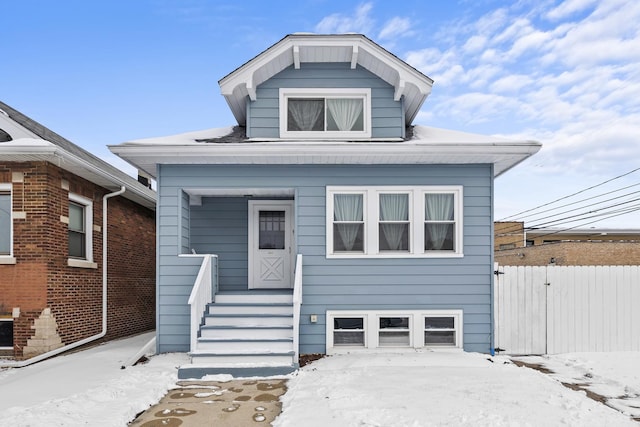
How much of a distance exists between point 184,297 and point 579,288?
24.6 ft

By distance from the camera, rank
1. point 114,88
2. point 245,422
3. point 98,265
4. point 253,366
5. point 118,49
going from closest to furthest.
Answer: point 245,422 → point 253,366 → point 98,265 → point 118,49 → point 114,88

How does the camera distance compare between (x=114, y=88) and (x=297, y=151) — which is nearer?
(x=297, y=151)

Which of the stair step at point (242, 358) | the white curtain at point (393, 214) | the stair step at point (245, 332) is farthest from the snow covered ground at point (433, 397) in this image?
the white curtain at point (393, 214)

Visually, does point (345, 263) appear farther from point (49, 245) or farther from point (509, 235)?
point (509, 235)

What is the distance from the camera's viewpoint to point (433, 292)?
296 inches

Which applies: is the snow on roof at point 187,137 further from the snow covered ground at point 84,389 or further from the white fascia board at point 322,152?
the snow covered ground at point 84,389

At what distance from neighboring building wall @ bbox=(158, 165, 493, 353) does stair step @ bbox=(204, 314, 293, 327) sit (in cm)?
52

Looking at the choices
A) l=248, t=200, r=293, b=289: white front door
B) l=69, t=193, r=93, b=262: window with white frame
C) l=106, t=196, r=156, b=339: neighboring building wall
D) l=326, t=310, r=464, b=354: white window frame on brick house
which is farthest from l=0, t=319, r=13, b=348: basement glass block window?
l=326, t=310, r=464, b=354: white window frame on brick house

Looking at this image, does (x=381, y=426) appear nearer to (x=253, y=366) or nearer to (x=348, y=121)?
(x=253, y=366)

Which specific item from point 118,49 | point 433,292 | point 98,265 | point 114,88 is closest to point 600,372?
point 433,292

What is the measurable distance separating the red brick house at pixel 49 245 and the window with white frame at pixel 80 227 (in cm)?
2

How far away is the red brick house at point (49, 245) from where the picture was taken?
7.49 m

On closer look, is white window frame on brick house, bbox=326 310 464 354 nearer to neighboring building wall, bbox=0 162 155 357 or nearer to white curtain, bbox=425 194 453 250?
white curtain, bbox=425 194 453 250

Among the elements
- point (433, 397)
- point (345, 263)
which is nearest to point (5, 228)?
point (345, 263)
